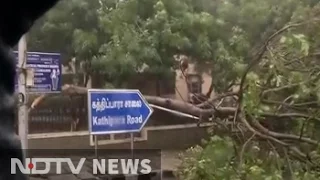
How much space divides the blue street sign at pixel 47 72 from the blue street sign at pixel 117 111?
0.07 m

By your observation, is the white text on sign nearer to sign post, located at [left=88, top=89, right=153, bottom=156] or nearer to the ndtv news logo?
sign post, located at [left=88, top=89, right=153, bottom=156]

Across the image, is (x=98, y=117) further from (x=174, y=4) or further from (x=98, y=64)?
(x=174, y=4)

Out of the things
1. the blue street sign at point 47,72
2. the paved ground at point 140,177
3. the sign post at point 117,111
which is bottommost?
the paved ground at point 140,177

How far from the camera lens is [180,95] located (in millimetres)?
1062

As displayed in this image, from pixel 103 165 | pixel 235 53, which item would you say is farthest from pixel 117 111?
pixel 235 53

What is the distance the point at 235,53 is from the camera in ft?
3.48

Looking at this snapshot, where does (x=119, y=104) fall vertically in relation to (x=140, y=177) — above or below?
above

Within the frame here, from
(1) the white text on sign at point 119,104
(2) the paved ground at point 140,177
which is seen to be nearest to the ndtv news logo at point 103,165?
(2) the paved ground at point 140,177

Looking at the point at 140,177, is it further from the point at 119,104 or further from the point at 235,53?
the point at 235,53

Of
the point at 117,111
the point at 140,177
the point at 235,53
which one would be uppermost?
the point at 235,53

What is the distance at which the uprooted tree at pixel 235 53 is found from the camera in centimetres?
102

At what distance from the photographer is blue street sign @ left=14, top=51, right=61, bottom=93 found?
0.96 metres

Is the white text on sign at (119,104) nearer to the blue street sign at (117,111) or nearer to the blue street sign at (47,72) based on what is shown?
the blue street sign at (117,111)

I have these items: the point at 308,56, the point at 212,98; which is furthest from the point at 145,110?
the point at 308,56
